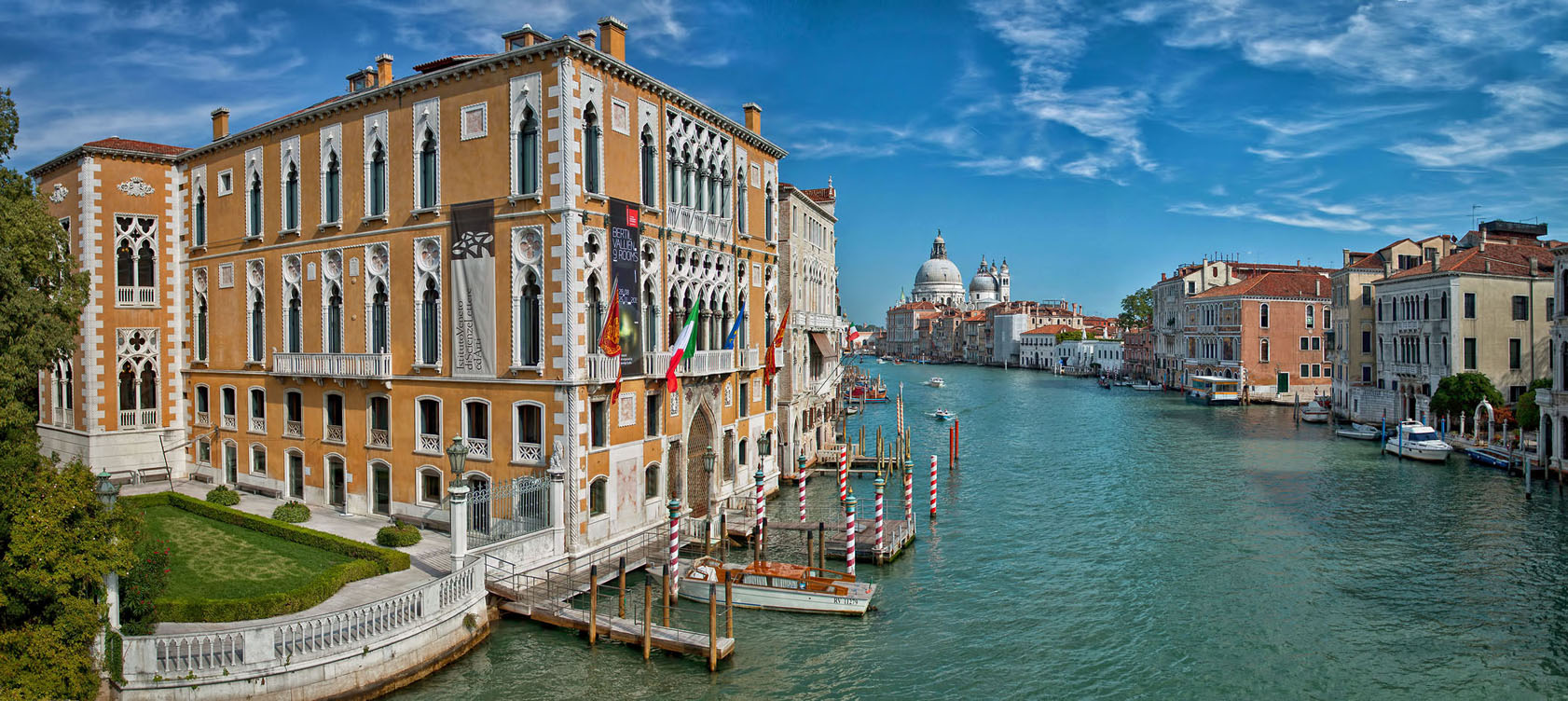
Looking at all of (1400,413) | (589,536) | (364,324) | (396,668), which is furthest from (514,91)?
(1400,413)

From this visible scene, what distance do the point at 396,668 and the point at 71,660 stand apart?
420cm

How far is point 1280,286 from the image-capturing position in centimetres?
7362

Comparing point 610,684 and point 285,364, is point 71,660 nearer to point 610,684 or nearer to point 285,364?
point 610,684

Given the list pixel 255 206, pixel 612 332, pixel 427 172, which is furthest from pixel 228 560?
pixel 255 206

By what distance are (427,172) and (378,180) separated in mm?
1912

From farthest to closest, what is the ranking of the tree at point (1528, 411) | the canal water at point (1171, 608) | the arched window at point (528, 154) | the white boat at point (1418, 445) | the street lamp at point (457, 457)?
1. the white boat at point (1418, 445)
2. the tree at point (1528, 411)
3. the arched window at point (528, 154)
4. the street lamp at point (457, 457)
5. the canal water at point (1171, 608)

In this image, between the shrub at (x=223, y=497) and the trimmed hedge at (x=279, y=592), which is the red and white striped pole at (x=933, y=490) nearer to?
the trimmed hedge at (x=279, y=592)

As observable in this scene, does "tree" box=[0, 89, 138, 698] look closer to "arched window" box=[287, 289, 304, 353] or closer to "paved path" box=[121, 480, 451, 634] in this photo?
"paved path" box=[121, 480, 451, 634]

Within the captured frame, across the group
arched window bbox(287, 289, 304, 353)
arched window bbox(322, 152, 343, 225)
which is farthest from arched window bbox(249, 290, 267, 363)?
arched window bbox(322, 152, 343, 225)

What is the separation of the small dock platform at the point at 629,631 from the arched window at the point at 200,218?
58.4ft

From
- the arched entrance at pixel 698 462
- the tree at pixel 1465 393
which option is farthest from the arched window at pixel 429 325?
the tree at pixel 1465 393

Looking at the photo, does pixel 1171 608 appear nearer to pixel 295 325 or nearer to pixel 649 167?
pixel 649 167

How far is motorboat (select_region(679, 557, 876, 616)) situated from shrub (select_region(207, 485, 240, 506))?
12.3 meters

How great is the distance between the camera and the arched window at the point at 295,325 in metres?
24.5
